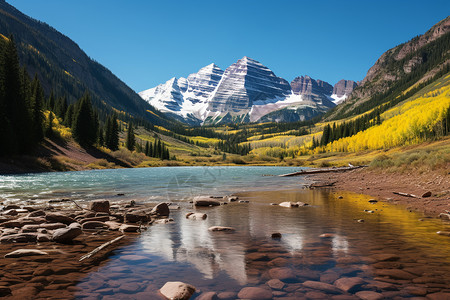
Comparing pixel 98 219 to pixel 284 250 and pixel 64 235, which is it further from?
pixel 284 250

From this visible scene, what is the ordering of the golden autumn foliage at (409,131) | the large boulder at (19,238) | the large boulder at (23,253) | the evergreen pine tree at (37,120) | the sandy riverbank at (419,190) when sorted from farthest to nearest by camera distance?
the golden autumn foliage at (409,131) < the evergreen pine tree at (37,120) < the sandy riverbank at (419,190) < the large boulder at (19,238) < the large boulder at (23,253)

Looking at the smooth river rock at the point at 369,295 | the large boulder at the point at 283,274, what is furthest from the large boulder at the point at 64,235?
the smooth river rock at the point at 369,295

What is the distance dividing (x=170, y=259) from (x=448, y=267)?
26.3ft

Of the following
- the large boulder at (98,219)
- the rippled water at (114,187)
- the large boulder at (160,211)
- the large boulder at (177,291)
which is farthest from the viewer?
the rippled water at (114,187)

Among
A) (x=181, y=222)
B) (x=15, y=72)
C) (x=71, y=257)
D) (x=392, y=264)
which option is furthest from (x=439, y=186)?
(x=15, y=72)

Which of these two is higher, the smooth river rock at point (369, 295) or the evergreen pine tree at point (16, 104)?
the evergreen pine tree at point (16, 104)

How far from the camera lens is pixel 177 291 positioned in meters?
6.01

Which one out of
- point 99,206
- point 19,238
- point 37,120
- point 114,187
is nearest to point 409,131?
point 114,187

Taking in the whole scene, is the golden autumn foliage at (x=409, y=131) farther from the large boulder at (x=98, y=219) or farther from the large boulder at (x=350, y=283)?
the large boulder at (x=98, y=219)

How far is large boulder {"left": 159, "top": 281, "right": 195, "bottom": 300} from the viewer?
5894 millimetres

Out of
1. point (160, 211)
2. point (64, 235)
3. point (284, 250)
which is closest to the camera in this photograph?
point (284, 250)

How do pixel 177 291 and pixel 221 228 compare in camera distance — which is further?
pixel 221 228

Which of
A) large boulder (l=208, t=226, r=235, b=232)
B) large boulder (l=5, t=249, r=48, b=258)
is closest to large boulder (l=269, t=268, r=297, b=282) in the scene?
large boulder (l=208, t=226, r=235, b=232)

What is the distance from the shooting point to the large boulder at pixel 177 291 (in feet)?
19.3
